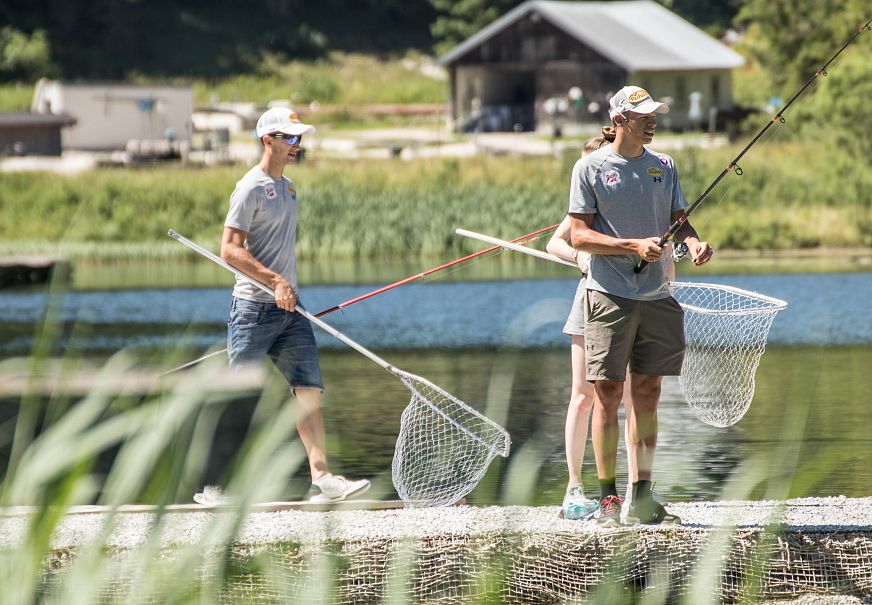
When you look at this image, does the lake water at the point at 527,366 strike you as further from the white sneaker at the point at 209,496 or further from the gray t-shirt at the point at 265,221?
the white sneaker at the point at 209,496

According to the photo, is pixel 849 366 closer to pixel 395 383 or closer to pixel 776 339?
pixel 776 339

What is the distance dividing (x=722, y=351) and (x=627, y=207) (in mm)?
1019

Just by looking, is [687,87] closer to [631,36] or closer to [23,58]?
[631,36]

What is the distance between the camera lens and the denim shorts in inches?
263

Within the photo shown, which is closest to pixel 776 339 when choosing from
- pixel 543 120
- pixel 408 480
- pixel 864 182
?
pixel 408 480

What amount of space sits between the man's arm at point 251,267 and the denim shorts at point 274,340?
110 mm

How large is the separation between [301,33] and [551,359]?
59907 millimetres

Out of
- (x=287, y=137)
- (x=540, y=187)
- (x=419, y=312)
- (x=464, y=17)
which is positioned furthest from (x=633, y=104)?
(x=464, y=17)

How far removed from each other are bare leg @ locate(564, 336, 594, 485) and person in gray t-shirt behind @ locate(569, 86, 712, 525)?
7.1 inches

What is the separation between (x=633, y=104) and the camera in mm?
5789

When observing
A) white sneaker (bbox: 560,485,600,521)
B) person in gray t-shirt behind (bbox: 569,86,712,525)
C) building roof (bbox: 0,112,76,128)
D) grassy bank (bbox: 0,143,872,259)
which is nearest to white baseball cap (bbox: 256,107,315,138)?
person in gray t-shirt behind (bbox: 569,86,712,525)

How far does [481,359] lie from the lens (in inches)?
612

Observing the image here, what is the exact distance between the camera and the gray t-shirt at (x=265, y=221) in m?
6.59

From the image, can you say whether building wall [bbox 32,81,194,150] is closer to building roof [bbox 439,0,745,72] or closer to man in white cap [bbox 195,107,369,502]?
building roof [bbox 439,0,745,72]
